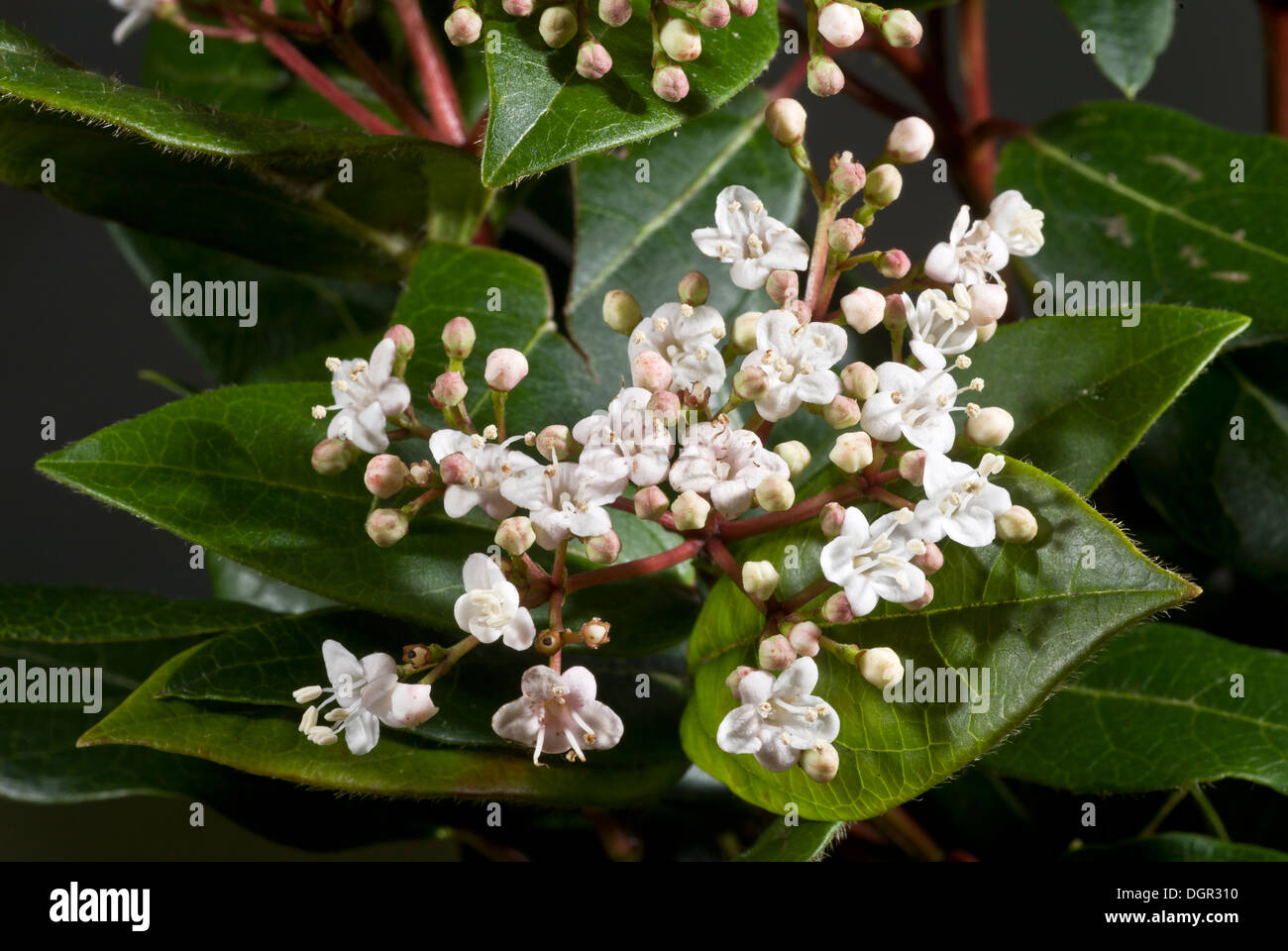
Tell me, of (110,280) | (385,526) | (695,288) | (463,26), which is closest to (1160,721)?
(695,288)

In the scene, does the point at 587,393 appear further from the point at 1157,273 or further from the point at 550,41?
the point at 1157,273

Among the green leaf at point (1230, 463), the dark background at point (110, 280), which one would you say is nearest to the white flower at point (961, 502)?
the green leaf at point (1230, 463)

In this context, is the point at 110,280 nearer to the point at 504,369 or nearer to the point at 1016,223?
the point at 504,369

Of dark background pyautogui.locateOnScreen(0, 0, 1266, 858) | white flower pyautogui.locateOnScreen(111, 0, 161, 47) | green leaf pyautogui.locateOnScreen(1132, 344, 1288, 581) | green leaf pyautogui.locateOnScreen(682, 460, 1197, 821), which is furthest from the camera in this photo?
dark background pyautogui.locateOnScreen(0, 0, 1266, 858)

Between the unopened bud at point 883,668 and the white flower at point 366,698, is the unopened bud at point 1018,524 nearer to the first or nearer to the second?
the unopened bud at point 883,668

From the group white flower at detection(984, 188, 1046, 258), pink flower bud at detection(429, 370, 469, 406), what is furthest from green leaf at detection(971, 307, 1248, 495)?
pink flower bud at detection(429, 370, 469, 406)

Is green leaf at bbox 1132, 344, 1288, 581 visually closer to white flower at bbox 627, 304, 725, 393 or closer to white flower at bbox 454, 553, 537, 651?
white flower at bbox 627, 304, 725, 393
